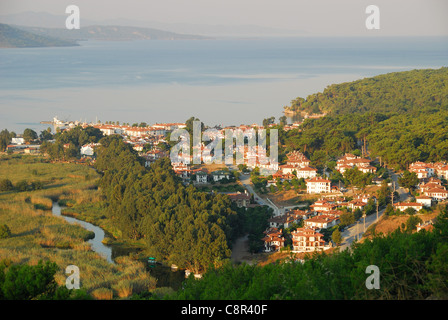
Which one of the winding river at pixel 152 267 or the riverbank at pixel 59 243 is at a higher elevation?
the riverbank at pixel 59 243

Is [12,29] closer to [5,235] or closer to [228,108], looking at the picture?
[228,108]

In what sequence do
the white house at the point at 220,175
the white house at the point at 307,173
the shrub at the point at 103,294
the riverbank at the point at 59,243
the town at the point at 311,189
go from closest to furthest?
the shrub at the point at 103,294, the riverbank at the point at 59,243, the town at the point at 311,189, the white house at the point at 307,173, the white house at the point at 220,175

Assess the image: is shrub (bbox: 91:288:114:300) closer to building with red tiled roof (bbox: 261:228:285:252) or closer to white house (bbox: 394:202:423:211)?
building with red tiled roof (bbox: 261:228:285:252)

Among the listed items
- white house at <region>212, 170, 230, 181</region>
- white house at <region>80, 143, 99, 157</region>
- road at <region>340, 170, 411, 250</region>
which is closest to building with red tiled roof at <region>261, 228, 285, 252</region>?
road at <region>340, 170, 411, 250</region>

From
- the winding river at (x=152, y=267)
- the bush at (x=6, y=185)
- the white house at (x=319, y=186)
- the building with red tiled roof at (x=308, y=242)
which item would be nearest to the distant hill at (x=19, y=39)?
the bush at (x=6, y=185)

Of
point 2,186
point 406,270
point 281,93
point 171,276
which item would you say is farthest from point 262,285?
point 281,93

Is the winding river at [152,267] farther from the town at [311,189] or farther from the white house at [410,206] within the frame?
the white house at [410,206]
